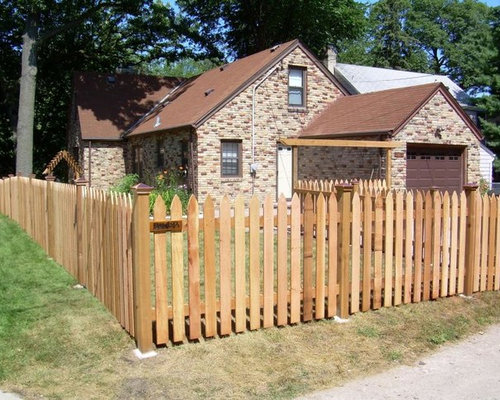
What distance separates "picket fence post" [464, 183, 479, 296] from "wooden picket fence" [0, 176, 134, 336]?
4213mm

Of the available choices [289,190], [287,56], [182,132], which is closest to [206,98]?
[182,132]

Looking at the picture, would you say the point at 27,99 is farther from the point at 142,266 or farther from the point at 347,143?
the point at 142,266

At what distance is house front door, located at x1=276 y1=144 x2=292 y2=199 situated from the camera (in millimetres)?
19987

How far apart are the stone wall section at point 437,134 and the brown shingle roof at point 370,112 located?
0.33 m

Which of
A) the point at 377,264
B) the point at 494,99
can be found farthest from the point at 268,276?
the point at 494,99

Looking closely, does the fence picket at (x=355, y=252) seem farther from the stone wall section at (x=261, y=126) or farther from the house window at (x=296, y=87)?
the house window at (x=296, y=87)

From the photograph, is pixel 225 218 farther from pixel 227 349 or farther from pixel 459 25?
pixel 459 25

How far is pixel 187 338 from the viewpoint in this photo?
5.07 m

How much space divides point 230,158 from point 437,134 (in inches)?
283

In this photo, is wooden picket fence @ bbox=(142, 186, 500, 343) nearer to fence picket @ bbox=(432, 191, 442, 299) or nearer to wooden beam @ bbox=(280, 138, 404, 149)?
fence picket @ bbox=(432, 191, 442, 299)

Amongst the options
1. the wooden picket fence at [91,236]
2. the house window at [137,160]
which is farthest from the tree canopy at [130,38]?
the wooden picket fence at [91,236]

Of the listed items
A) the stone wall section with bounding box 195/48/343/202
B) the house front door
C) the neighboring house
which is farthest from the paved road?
the neighboring house

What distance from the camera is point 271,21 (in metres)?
33.5

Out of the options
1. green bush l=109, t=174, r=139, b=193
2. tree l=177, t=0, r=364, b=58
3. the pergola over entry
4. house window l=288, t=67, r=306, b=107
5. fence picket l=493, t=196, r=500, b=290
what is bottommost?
fence picket l=493, t=196, r=500, b=290
